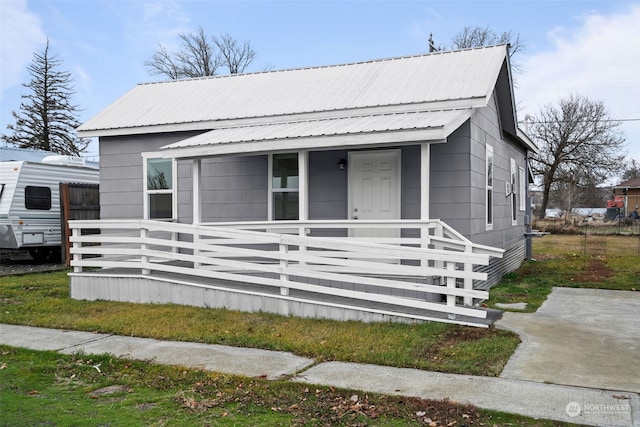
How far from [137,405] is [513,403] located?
2.92 metres

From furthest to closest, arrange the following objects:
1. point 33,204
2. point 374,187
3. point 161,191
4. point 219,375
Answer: point 33,204
point 161,191
point 374,187
point 219,375

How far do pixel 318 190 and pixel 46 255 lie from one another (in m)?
10.1

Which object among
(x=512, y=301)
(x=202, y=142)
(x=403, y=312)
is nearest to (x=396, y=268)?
(x=403, y=312)

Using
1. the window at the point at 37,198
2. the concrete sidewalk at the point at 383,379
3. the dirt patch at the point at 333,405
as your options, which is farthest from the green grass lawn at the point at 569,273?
the window at the point at 37,198

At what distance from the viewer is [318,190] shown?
9.81 meters

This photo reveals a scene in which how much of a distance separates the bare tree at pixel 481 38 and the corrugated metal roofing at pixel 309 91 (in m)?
25.9

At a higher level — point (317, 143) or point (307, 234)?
point (317, 143)

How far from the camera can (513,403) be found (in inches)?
170

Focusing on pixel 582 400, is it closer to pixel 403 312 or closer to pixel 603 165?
pixel 403 312

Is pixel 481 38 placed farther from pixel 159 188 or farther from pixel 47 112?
pixel 159 188

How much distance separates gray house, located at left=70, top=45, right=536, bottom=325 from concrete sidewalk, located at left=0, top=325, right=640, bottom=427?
180 cm

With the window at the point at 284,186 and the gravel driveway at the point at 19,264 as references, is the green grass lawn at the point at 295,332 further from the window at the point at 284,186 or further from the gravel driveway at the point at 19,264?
the gravel driveway at the point at 19,264

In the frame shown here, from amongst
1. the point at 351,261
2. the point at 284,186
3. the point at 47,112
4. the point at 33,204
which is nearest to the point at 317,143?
the point at 351,261

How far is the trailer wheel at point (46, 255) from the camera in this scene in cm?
1591
